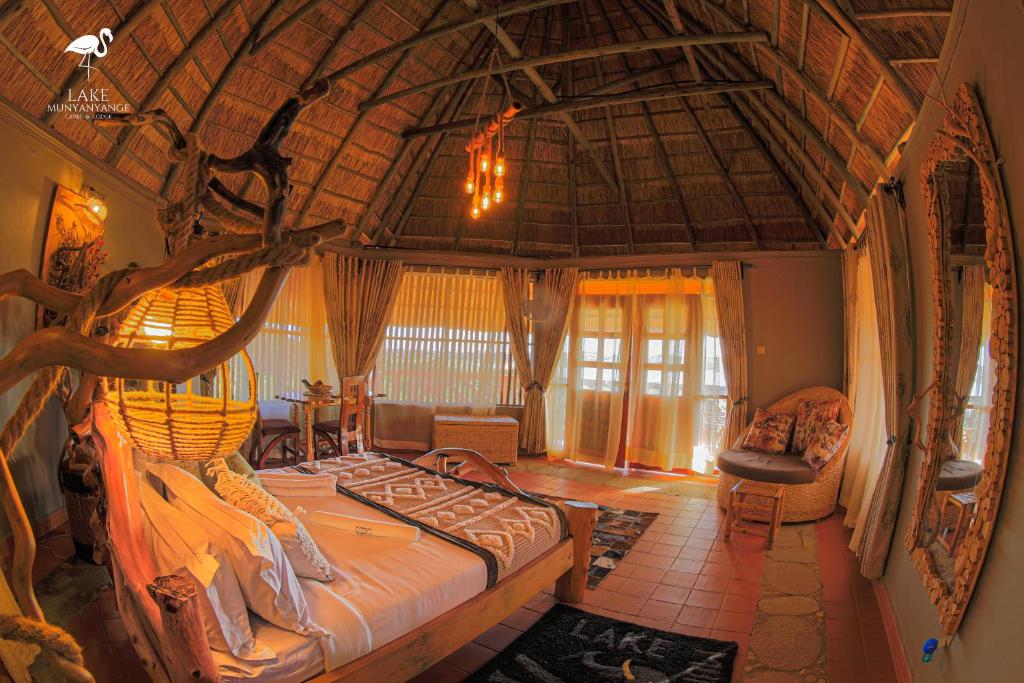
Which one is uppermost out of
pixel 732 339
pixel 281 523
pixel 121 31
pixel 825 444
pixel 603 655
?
pixel 121 31

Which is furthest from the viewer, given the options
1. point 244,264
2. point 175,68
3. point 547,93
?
point 547,93

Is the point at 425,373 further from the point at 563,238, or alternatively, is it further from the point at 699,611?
the point at 699,611

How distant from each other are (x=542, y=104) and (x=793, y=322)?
341 centimetres

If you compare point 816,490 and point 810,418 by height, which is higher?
point 810,418

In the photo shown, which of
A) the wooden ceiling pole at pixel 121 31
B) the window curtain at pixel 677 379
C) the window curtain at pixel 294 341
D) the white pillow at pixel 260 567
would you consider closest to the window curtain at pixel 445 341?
the window curtain at pixel 294 341

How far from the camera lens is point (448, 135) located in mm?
7320

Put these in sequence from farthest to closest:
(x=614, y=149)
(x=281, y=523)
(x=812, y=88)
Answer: (x=614, y=149)
(x=812, y=88)
(x=281, y=523)

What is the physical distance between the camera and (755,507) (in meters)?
5.10

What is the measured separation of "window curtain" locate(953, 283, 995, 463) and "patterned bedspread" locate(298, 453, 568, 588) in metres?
1.87

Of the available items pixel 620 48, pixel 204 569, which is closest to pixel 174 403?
pixel 204 569

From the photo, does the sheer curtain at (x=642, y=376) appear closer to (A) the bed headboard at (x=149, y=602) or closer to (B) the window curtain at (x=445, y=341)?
(B) the window curtain at (x=445, y=341)

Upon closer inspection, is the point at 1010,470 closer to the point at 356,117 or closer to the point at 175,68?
the point at 175,68

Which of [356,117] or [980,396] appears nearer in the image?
[980,396]

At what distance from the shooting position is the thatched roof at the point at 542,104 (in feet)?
12.3
